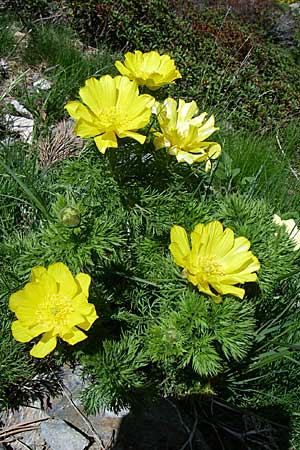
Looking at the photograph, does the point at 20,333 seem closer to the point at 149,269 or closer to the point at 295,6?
the point at 149,269

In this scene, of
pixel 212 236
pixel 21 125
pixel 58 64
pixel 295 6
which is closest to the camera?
pixel 212 236

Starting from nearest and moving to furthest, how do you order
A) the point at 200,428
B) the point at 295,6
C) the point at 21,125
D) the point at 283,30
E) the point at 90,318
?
1. the point at 90,318
2. the point at 200,428
3. the point at 21,125
4. the point at 283,30
5. the point at 295,6

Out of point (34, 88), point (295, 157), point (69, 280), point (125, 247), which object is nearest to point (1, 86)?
point (34, 88)

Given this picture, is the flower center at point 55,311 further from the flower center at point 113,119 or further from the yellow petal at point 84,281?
Result: the flower center at point 113,119

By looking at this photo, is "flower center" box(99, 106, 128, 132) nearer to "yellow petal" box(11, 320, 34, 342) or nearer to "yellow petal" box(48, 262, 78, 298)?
"yellow petal" box(48, 262, 78, 298)

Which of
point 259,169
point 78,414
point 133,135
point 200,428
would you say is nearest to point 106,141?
point 133,135

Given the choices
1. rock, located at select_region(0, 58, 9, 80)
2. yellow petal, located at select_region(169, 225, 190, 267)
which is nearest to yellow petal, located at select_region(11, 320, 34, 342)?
yellow petal, located at select_region(169, 225, 190, 267)

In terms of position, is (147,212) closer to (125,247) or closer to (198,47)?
(125,247)
